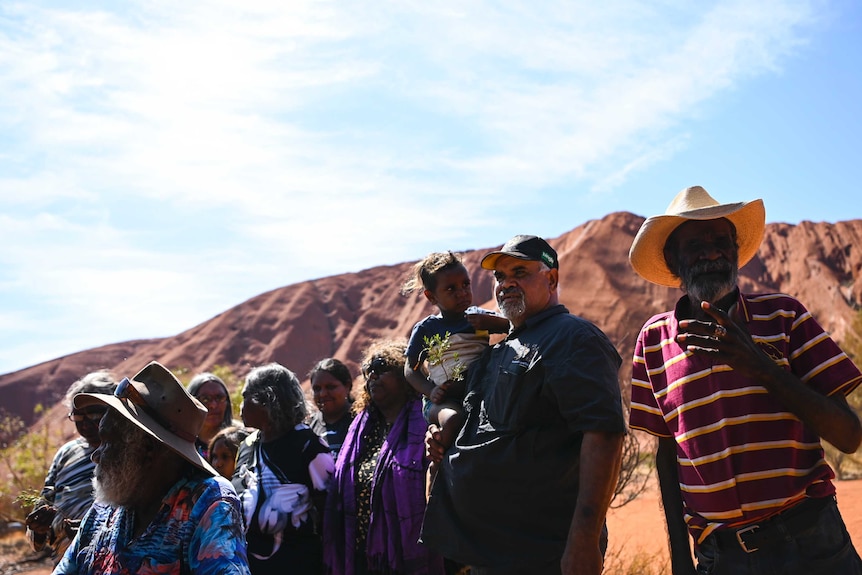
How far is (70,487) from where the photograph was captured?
481cm

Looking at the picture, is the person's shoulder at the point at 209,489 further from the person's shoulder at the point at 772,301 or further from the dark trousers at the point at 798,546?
the person's shoulder at the point at 772,301

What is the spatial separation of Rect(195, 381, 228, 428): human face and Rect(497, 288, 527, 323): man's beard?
10.2ft

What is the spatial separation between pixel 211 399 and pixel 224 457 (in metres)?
0.85

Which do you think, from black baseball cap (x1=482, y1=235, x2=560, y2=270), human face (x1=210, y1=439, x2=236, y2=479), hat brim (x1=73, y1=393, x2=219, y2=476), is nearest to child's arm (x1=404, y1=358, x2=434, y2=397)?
black baseball cap (x1=482, y1=235, x2=560, y2=270)

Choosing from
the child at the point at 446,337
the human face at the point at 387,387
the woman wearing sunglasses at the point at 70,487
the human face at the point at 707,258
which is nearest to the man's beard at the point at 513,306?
the child at the point at 446,337

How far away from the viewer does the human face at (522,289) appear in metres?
3.51

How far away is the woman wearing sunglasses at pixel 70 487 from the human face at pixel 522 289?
249 centimetres

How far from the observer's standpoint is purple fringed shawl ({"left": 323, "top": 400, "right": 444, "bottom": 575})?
4406 mm

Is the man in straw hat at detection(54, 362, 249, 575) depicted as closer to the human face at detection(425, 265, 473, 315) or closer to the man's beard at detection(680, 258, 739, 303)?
the human face at detection(425, 265, 473, 315)

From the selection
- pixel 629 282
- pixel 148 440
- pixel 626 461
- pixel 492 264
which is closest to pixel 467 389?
pixel 492 264

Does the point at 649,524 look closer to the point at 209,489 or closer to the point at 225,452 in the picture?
the point at 225,452

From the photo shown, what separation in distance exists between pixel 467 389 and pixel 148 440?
145 centimetres

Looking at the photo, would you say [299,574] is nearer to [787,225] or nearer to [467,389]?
[467,389]

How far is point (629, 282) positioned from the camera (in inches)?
1491
